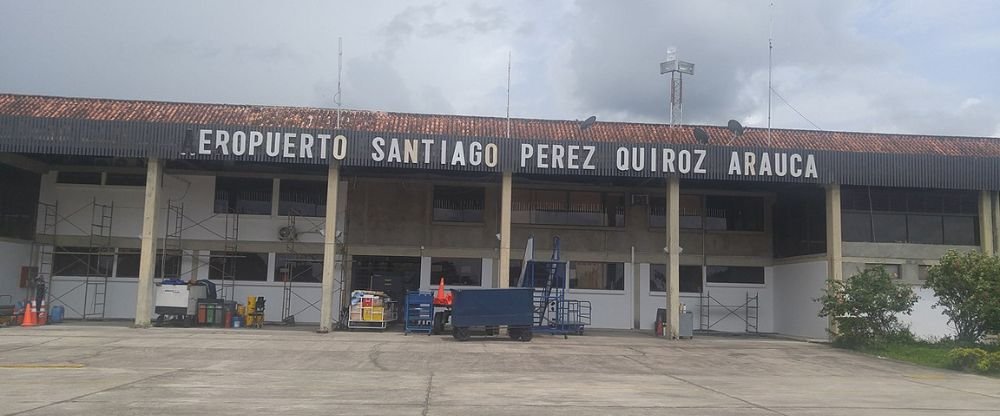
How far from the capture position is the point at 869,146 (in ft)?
101

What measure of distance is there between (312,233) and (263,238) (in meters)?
2.00

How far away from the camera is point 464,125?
3138cm

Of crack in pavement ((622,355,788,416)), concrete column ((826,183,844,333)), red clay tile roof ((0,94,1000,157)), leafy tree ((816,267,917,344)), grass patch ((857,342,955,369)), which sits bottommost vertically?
crack in pavement ((622,355,788,416))

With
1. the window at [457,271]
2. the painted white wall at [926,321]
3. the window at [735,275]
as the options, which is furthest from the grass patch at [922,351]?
the window at [457,271]

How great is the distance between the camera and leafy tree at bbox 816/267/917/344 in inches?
996

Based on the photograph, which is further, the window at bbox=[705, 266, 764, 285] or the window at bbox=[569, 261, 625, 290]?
the window at bbox=[705, 266, 764, 285]

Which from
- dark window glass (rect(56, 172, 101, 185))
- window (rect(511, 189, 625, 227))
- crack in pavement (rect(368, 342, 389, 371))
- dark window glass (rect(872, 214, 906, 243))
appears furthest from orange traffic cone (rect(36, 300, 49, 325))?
dark window glass (rect(872, 214, 906, 243))

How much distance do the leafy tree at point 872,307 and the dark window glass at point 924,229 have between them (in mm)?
5708

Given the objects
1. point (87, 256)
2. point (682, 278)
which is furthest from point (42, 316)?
point (682, 278)

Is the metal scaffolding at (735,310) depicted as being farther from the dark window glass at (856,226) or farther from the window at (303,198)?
the window at (303,198)

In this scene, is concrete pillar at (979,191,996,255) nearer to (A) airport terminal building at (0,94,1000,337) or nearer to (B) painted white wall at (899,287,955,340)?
(A) airport terminal building at (0,94,1000,337)

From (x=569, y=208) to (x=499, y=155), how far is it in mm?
7277

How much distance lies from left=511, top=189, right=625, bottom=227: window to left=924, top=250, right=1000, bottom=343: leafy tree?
13.0 m

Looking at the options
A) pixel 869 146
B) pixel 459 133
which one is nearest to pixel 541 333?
pixel 459 133
